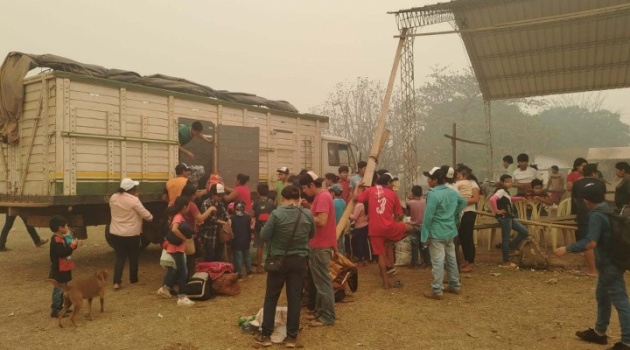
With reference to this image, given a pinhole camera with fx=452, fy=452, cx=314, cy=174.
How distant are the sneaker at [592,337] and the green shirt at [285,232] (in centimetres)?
296

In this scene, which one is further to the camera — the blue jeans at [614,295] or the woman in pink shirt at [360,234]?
the woman in pink shirt at [360,234]

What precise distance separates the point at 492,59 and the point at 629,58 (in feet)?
11.5

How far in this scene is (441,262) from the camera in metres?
6.32

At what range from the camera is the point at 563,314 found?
556 cm

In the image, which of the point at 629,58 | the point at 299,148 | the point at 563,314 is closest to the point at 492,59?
the point at 629,58

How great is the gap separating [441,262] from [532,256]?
8.54 ft

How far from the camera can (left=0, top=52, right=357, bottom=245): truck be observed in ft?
23.0

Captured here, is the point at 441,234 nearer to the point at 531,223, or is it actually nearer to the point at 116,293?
the point at 531,223

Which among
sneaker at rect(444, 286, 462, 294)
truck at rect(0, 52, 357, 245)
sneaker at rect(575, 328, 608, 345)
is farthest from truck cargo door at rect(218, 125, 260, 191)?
sneaker at rect(575, 328, 608, 345)

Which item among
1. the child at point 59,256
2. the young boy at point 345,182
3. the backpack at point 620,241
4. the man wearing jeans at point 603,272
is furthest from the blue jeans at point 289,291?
the young boy at point 345,182

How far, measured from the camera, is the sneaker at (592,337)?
14.9ft

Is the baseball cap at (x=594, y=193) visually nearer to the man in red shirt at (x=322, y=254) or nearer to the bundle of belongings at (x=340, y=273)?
the man in red shirt at (x=322, y=254)

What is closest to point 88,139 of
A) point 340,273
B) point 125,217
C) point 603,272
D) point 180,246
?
point 125,217

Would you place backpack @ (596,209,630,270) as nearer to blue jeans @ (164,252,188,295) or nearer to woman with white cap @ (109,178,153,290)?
blue jeans @ (164,252,188,295)
